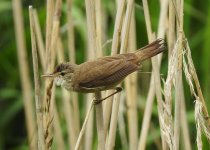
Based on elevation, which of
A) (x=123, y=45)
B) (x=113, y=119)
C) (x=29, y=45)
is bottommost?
(x=113, y=119)

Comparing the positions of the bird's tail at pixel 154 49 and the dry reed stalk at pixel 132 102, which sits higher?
the bird's tail at pixel 154 49

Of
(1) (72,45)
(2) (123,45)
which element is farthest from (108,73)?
(1) (72,45)

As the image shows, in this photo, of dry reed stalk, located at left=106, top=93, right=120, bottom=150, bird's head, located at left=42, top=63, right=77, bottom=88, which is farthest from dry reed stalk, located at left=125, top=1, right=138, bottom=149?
bird's head, located at left=42, top=63, right=77, bottom=88

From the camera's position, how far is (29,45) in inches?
171

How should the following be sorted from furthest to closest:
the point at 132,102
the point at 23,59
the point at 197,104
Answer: the point at 23,59 → the point at 132,102 → the point at 197,104

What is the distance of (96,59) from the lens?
2467 millimetres

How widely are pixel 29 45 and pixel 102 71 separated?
188 centimetres

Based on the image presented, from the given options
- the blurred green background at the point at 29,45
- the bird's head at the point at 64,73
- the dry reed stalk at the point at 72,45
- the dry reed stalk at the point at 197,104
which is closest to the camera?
the dry reed stalk at the point at 197,104

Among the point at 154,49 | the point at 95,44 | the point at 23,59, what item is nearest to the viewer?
the point at 95,44

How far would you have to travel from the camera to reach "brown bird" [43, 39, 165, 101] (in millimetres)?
2520

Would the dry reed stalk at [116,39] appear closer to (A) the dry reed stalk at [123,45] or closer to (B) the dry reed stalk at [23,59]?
(A) the dry reed stalk at [123,45]

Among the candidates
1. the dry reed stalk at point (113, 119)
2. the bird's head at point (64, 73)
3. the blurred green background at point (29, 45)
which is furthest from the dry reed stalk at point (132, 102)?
the blurred green background at point (29, 45)

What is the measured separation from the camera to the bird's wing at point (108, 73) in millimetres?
2535

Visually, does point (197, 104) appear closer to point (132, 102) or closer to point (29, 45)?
point (132, 102)
